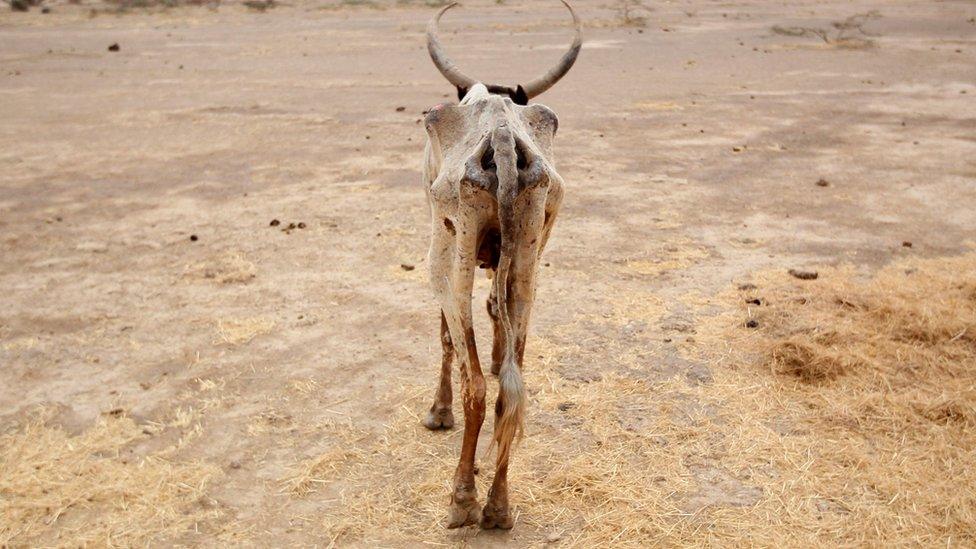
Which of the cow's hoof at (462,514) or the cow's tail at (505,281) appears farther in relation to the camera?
the cow's hoof at (462,514)

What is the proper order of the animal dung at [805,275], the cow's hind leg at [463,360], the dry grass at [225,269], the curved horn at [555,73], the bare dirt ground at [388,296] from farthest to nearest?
the dry grass at [225,269]
the animal dung at [805,275]
the curved horn at [555,73]
the bare dirt ground at [388,296]
the cow's hind leg at [463,360]

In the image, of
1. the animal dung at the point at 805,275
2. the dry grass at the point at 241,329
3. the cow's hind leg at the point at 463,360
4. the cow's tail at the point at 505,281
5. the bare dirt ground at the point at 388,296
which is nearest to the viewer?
the cow's tail at the point at 505,281

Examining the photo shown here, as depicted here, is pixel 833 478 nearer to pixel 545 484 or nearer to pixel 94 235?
pixel 545 484

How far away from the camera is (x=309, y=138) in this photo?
10.4 m

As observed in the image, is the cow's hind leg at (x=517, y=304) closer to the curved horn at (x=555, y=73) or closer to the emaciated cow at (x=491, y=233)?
the emaciated cow at (x=491, y=233)

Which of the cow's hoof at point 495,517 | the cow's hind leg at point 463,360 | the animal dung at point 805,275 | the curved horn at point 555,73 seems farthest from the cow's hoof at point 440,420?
the animal dung at point 805,275

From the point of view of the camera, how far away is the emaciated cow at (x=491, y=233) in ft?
10.7

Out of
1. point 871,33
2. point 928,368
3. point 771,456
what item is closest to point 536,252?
point 771,456

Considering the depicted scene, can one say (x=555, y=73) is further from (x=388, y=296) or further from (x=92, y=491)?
(x=92, y=491)

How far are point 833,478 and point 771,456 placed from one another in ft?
1.00

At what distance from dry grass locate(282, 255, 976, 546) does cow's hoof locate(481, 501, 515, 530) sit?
0.08 m

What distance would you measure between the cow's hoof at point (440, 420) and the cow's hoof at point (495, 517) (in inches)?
33.9

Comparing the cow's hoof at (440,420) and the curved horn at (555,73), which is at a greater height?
the curved horn at (555,73)

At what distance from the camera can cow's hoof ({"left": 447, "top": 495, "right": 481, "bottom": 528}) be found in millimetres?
3535
